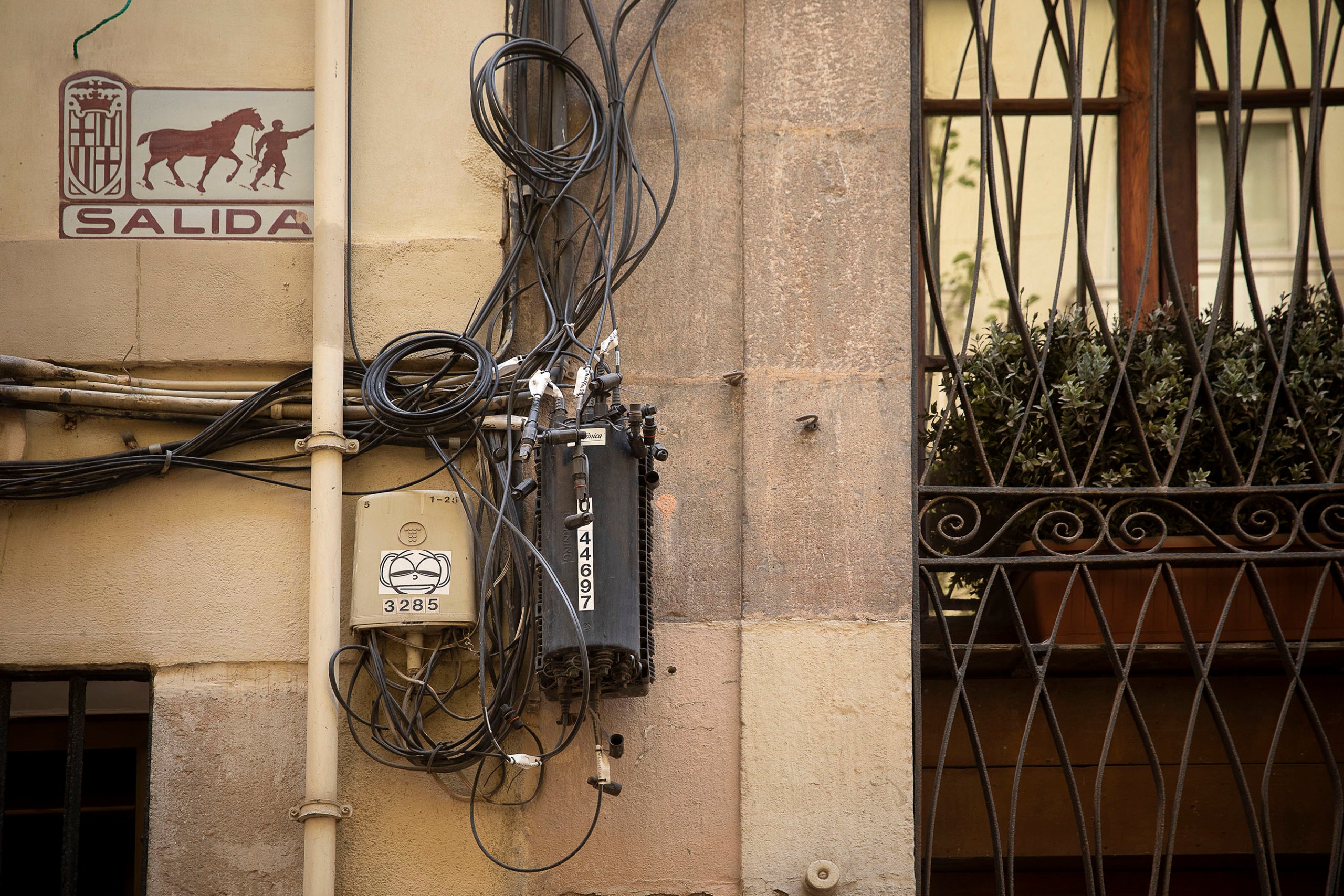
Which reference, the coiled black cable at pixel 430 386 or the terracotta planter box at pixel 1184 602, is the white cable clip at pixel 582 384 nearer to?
the coiled black cable at pixel 430 386

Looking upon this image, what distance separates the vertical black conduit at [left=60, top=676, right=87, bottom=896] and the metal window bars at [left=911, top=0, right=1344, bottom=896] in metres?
2.59

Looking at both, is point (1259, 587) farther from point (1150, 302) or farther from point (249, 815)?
point (249, 815)

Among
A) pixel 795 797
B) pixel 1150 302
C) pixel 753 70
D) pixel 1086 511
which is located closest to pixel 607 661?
pixel 795 797

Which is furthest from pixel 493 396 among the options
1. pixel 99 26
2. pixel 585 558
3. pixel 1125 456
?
pixel 1125 456

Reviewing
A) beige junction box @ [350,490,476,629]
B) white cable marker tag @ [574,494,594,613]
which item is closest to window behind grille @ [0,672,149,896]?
beige junction box @ [350,490,476,629]

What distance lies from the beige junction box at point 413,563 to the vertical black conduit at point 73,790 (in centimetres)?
90

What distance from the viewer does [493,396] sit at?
358cm

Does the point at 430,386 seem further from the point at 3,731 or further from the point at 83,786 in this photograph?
the point at 83,786

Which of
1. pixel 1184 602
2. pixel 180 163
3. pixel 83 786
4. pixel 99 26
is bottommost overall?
pixel 83 786

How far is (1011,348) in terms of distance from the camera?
4070 mm

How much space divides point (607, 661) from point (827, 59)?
2.24 metres

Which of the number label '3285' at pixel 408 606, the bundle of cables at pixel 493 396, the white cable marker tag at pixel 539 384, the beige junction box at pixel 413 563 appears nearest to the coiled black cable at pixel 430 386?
the bundle of cables at pixel 493 396

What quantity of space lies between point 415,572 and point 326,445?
0.49 meters

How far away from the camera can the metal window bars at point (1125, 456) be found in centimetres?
389
